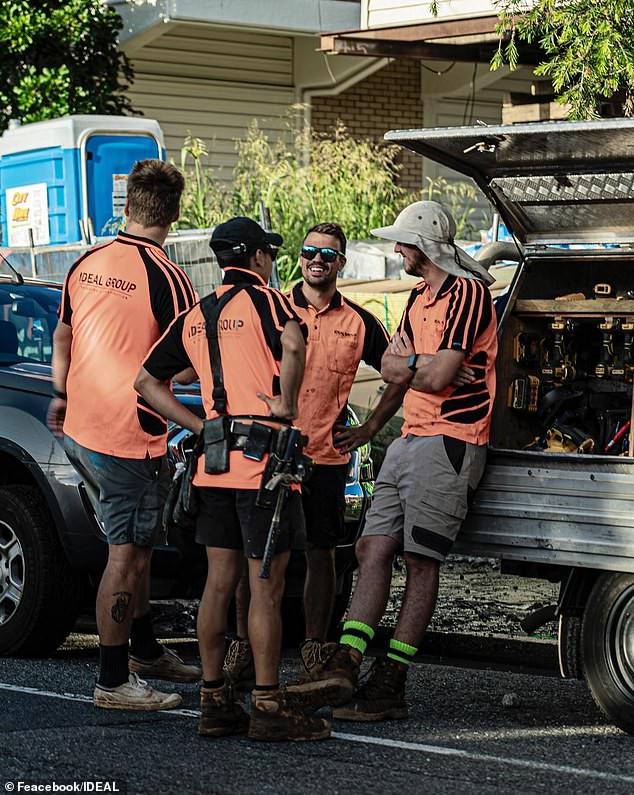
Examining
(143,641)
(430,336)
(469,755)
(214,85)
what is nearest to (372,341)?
(430,336)

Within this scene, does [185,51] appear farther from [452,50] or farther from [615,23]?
[615,23]

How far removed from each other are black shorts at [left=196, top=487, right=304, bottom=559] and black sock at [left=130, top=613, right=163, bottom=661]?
1072mm

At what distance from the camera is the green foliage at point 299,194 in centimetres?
1562

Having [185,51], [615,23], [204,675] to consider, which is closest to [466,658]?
[204,675]

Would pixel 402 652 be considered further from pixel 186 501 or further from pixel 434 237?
pixel 434 237

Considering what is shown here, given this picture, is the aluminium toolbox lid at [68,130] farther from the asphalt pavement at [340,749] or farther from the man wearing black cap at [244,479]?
the man wearing black cap at [244,479]

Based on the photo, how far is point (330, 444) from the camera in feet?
23.2

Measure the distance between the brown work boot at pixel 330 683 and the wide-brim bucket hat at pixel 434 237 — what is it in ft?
5.16

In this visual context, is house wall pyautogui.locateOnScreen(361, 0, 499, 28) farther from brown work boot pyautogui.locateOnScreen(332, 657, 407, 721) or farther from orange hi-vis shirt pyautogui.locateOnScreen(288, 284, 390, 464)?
brown work boot pyautogui.locateOnScreen(332, 657, 407, 721)

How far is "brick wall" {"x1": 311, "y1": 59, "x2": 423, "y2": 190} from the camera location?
2066 cm

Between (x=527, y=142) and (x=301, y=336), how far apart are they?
1.27 m

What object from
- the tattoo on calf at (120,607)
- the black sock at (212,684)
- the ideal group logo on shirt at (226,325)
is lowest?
the black sock at (212,684)

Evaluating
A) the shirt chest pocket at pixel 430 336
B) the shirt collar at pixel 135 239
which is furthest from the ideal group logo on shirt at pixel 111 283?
the shirt chest pocket at pixel 430 336

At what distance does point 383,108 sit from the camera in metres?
21.1
